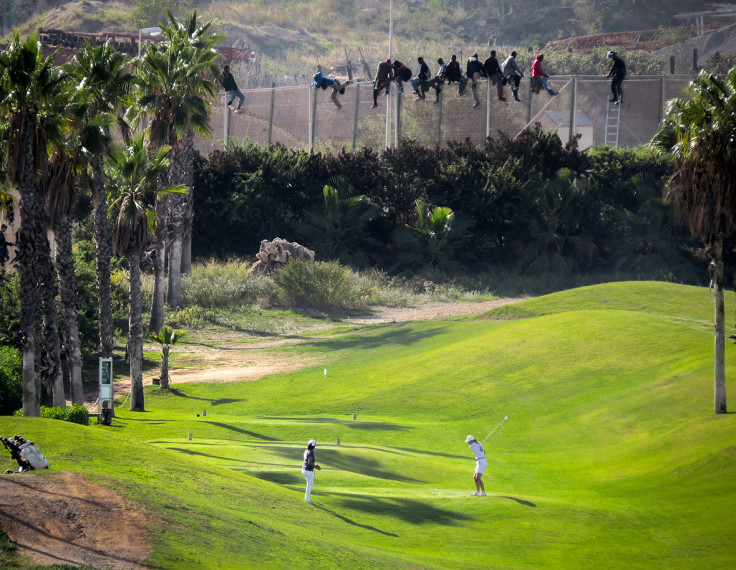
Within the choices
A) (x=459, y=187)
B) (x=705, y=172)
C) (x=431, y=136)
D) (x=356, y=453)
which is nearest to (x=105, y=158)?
(x=356, y=453)

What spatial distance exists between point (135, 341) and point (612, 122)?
40113 millimetres

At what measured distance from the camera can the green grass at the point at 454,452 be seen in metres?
16.0

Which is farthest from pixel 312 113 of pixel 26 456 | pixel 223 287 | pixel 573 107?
pixel 26 456

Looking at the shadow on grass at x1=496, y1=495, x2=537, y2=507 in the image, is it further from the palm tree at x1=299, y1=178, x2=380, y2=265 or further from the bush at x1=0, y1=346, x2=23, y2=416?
the palm tree at x1=299, y1=178, x2=380, y2=265

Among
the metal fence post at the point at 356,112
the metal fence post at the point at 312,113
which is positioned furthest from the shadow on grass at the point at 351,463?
the metal fence post at the point at 312,113

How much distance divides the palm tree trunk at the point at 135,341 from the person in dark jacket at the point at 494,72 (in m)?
29.9

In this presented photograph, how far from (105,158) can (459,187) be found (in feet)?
100.0

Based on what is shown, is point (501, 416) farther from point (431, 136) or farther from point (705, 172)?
point (431, 136)

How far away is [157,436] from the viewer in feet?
81.6

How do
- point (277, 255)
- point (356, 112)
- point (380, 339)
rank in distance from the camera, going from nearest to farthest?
point (380, 339), point (277, 255), point (356, 112)

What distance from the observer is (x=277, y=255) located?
2089 inches

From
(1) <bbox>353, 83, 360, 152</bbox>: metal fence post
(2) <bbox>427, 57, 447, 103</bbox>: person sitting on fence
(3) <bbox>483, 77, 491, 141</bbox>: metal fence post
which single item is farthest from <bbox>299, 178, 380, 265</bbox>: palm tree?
(3) <bbox>483, 77, 491, 141</bbox>: metal fence post

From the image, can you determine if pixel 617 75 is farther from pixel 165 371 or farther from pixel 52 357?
pixel 52 357

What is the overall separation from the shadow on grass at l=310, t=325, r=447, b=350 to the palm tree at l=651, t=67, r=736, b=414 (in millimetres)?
16086
